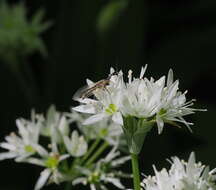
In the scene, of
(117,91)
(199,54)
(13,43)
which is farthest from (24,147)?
(199,54)

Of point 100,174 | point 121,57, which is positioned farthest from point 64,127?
point 121,57

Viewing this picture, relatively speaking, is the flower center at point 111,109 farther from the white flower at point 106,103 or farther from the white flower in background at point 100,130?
the white flower in background at point 100,130

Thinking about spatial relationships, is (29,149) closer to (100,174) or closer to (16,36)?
(100,174)

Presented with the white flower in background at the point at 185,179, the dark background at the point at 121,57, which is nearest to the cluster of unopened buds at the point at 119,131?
the white flower in background at the point at 185,179

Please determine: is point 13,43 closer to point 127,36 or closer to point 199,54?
point 127,36

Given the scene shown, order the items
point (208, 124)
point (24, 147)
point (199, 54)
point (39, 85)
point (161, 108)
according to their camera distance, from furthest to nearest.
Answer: point (39, 85)
point (199, 54)
point (208, 124)
point (24, 147)
point (161, 108)

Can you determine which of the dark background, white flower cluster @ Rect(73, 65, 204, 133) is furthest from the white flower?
the dark background
